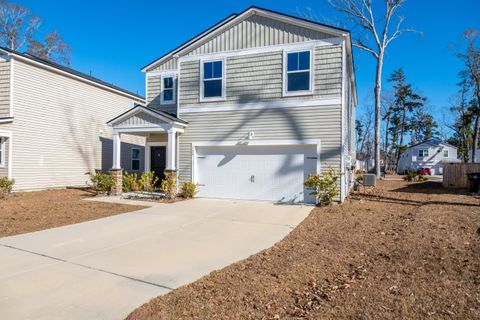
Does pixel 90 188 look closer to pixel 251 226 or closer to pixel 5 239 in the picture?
pixel 5 239

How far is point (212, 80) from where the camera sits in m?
12.3

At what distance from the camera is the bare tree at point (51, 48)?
101 ft

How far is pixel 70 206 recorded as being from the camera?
33.4 ft

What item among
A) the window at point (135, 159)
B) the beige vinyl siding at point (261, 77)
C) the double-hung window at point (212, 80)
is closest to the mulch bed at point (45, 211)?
the double-hung window at point (212, 80)

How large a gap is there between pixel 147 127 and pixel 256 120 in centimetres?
406

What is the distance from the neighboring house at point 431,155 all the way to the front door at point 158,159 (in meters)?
42.9

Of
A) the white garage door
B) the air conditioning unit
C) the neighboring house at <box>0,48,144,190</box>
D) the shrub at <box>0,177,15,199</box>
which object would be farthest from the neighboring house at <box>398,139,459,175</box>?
the shrub at <box>0,177,15,199</box>

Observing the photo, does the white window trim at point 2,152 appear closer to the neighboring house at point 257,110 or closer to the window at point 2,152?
the window at point 2,152

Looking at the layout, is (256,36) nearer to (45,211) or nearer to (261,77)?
(261,77)

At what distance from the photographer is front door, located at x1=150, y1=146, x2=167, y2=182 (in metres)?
15.1

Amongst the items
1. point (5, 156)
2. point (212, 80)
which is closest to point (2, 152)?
point (5, 156)

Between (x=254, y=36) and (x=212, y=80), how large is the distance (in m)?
2.20

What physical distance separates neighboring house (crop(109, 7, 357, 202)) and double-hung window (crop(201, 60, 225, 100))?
38 millimetres

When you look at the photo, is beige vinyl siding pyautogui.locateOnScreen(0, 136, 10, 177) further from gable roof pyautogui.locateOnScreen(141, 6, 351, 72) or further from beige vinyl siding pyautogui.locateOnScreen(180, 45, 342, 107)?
gable roof pyautogui.locateOnScreen(141, 6, 351, 72)
